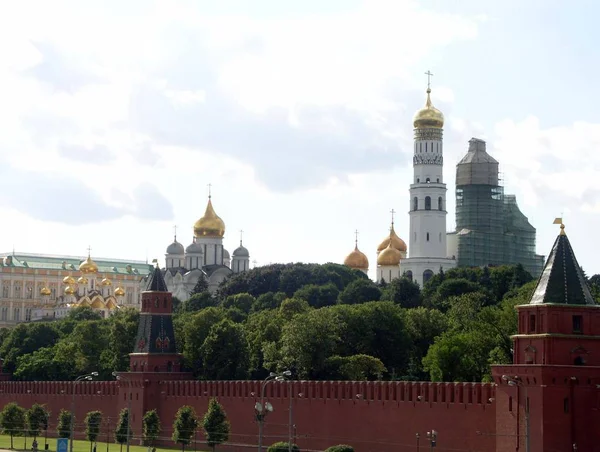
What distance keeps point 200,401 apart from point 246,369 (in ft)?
30.1

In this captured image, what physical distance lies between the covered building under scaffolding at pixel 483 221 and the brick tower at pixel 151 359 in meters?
57.7

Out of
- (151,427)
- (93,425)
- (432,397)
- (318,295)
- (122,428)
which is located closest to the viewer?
(432,397)

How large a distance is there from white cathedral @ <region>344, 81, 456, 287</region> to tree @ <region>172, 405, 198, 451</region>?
61.2 meters

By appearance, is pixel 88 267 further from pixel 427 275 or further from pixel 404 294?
pixel 404 294

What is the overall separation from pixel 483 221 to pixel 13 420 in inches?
2403

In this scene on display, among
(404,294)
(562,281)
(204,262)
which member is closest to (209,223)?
(204,262)

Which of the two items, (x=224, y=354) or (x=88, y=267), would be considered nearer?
(x=224, y=354)

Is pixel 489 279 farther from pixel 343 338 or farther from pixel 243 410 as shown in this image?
pixel 243 410

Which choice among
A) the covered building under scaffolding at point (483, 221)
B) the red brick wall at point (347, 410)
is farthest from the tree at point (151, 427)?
the covered building under scaffolding at point (483, 221)

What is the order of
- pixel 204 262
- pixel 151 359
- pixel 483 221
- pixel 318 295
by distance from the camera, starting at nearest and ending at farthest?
pixel 151 359 < pixel 318 295 < pixel 483 221 < pixel 204 262

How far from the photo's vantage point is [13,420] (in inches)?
3693

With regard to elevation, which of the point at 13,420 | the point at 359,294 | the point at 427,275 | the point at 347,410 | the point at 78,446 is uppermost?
the point at 427,275

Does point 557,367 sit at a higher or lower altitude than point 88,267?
lower

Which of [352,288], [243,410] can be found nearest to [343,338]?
[243,410]
